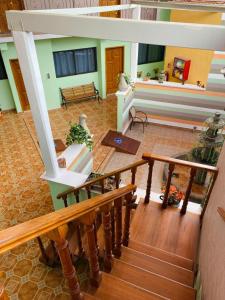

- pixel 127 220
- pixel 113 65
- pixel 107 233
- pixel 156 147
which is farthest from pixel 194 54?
pixel 107 233

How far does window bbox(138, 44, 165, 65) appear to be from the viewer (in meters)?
11.7

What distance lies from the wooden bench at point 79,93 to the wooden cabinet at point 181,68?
357cm

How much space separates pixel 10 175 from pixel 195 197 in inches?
196

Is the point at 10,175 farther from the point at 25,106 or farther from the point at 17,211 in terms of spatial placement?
the point at 25,106

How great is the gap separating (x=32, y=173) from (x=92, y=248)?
542 cm

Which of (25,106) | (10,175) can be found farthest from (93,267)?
(25,106)

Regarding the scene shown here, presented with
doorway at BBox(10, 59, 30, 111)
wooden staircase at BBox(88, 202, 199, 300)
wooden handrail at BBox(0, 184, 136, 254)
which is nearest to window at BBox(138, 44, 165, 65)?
doorway at BBox(10, 59, 30, 111)

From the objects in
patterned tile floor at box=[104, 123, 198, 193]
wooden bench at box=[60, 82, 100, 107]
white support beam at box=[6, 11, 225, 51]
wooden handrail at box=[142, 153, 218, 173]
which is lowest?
patterned tile floor at box=[104, 123, 198, 193]

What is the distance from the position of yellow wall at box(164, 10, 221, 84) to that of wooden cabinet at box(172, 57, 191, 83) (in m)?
0.20

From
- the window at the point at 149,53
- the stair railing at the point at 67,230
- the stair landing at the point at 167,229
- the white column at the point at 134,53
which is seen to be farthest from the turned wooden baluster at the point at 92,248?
the window at the point at 149,53

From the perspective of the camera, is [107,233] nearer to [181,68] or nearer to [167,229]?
[167,229]

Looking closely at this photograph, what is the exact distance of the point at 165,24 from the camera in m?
2.14

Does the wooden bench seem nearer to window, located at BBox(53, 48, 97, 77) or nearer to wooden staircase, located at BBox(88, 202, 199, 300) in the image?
window, located at BBox(53, 48, 97, 77)

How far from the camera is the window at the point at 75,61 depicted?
9.81 metres
